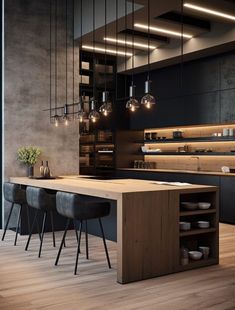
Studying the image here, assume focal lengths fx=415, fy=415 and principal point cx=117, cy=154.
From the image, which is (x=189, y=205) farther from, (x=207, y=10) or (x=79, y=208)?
(x=207, y=10)

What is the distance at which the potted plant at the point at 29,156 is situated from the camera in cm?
704

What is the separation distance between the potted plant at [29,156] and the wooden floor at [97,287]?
7.24 ft

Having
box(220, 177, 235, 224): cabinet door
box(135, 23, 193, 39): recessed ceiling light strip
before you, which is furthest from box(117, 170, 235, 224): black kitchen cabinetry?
box(135, 23, 193, 39): recessed ceiling light strip

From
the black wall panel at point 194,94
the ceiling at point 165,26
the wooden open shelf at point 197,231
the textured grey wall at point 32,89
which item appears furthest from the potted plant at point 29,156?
the wooden open shelf at point 197,231

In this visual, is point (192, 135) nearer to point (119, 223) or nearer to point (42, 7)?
point (42, 7)

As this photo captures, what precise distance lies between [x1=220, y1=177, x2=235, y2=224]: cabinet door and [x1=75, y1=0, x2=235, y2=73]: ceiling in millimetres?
2514

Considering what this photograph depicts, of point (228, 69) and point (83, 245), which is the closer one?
point (83, 245)

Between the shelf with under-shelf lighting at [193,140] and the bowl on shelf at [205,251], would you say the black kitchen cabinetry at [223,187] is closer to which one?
the shelf with under-shelf lighting at [193,140]

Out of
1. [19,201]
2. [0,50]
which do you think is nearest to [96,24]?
[0,50]

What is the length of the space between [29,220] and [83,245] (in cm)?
126

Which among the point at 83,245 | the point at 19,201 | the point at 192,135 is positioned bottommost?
the point at 83,245

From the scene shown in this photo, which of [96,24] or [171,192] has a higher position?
[96,24]

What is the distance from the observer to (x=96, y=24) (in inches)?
286

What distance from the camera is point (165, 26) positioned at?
7445 millimetres
